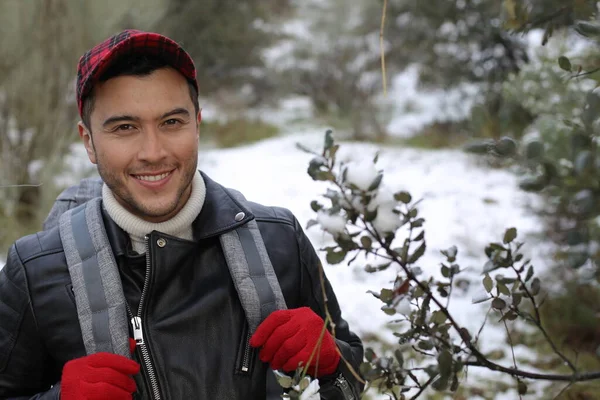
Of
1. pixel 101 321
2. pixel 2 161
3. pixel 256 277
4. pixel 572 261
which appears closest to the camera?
pixel 572 261

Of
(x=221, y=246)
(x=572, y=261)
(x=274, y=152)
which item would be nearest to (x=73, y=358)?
(x=221, y=246)

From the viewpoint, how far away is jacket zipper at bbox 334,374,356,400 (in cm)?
145

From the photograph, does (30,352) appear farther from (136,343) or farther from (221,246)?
(221,246)

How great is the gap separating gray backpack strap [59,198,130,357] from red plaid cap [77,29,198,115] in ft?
1.11

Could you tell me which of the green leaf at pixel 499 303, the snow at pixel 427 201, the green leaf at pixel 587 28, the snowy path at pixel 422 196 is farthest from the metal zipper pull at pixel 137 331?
the snowy path at pixel 422 196

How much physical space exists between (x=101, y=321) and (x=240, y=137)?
8911 millimetres

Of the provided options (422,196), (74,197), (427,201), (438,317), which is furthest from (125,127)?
(427,201)

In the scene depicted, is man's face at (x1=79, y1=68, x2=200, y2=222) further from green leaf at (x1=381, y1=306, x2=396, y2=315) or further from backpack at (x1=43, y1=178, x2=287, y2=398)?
green leaf at (x1=381, y1=306, x2=396, y2=315)

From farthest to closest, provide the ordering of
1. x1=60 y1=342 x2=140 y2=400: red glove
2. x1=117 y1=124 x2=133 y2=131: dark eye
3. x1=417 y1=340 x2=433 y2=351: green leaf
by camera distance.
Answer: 1. x1=117 y1=124 x2=133 y2=131: dark eye
2. x1=60 y1=342 x2=140 y2=400: red glove
3. x1=417 y1=340 x2=433 y2=351: green leaf

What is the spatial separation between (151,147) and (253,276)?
1.27 ft

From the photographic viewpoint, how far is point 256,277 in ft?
4.58

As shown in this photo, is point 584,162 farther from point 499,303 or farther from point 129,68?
point 129,68

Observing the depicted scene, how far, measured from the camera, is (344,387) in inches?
57.1

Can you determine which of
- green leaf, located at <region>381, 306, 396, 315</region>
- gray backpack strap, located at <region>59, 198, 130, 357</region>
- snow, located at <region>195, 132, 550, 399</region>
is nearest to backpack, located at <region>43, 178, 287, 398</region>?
gray backpack strap, located at <region>59, 198, 130, 357</region>
